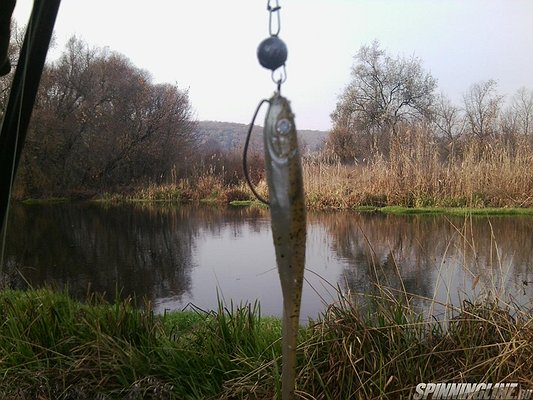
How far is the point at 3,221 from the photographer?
2.28 metres

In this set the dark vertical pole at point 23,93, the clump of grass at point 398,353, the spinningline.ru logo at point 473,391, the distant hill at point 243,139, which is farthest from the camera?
the distant hill at point 243,139

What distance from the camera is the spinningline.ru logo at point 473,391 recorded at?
6.25 feet

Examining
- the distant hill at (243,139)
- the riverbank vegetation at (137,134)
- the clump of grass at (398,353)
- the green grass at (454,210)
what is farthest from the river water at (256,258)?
the riverbank vegetation at (137,134)

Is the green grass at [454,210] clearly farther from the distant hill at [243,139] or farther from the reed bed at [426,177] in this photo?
the distant hill at [243,139]

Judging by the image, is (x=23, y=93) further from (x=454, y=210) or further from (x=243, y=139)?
(x=454, y=210)

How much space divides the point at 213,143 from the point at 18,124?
32279mm

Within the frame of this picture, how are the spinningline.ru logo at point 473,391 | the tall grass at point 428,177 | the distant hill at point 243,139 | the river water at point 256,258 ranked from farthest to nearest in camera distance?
the tall grass at point 428,177, the river water at point 256,258, the distant hill at point 243,139, the spinningline.ru logo at point 473,391

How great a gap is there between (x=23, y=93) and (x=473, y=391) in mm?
2348

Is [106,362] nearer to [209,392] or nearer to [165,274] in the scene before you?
[209,392]

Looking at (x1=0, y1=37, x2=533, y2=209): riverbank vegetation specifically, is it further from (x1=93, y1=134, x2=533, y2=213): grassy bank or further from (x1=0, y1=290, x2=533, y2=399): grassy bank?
(x1=0, y1=290, x2=533, y2=399): grassy bank

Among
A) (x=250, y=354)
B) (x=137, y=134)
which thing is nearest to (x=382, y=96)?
(x=137, y=134)

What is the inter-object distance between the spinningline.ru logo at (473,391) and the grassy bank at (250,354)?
0.41 ft

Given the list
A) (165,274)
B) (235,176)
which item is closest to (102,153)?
(235,176)

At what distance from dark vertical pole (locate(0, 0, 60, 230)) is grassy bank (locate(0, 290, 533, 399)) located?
1140 mm
